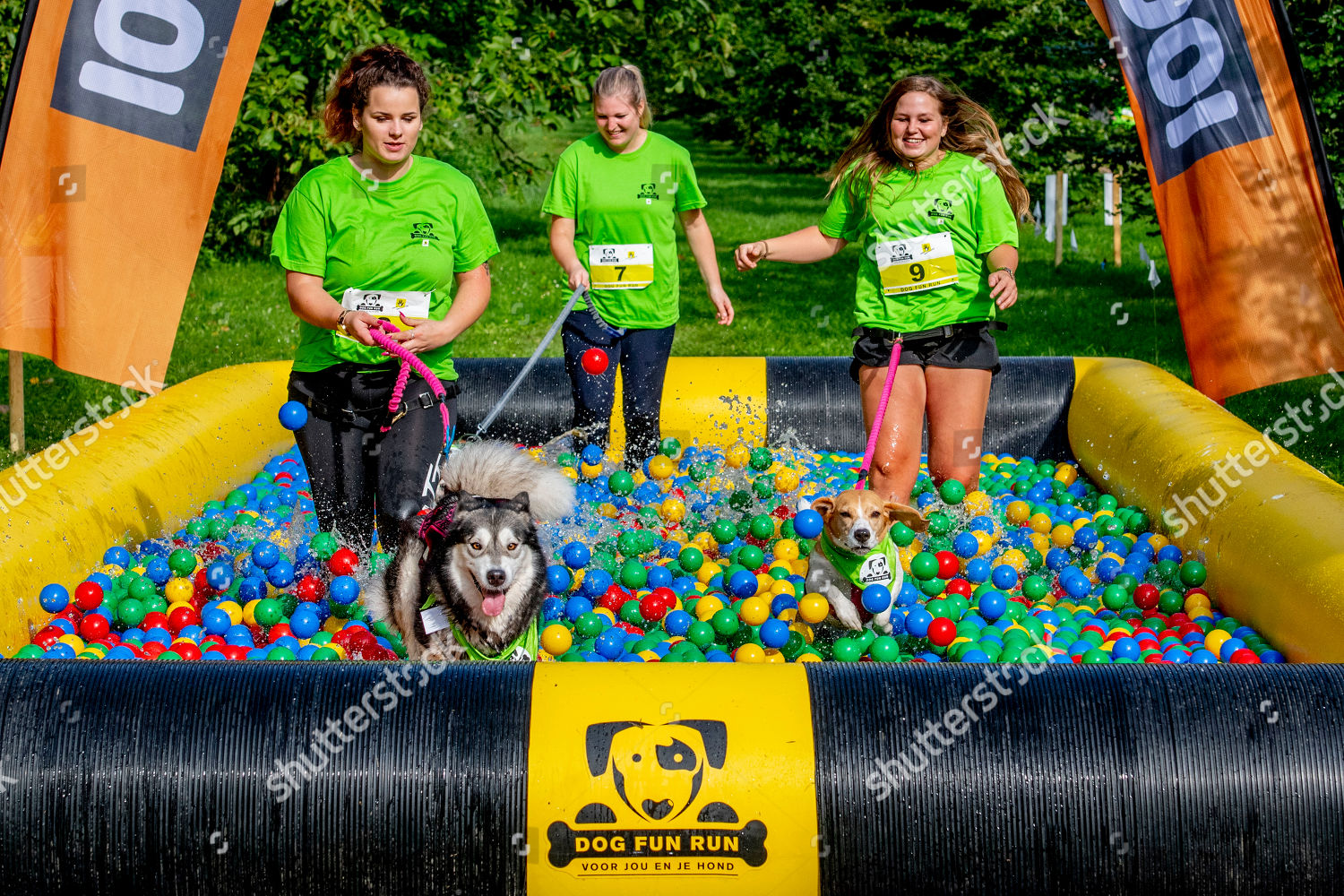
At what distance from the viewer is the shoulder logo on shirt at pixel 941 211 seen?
5.27m

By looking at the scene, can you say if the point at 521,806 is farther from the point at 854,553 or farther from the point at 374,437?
the point at 374,437

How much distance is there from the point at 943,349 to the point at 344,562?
2900 mm

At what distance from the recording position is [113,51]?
15.6 feet

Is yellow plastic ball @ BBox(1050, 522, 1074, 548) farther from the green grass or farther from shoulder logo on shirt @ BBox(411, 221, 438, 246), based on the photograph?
shoulder logo on shirt @ BBox(411, 221, 438, 246)

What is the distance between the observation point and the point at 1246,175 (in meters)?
4.44

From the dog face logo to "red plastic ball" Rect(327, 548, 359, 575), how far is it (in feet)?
8.27

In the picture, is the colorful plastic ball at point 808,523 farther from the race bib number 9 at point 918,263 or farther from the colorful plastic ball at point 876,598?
the race bib number 9 at point 918,263

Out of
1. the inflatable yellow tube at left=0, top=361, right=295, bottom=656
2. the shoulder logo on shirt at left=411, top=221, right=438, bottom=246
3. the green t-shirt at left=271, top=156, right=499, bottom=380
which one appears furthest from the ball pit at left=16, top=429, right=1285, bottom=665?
the shoulder logo on shirt at left=411, top=221, right=438, bottom=246

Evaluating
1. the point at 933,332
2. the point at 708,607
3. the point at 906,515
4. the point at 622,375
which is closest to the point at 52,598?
the point at 708,607

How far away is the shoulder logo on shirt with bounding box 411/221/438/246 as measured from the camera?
15.0 ft

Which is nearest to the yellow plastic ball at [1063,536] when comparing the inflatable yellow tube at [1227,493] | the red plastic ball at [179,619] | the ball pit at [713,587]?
the ball pit at [713,587]

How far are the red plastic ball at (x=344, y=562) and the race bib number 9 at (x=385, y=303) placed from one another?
115 centimetres

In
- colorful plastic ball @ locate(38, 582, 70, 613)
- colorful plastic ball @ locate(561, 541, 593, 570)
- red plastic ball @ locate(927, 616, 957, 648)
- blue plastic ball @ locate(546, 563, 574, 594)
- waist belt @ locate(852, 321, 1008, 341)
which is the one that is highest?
waist belt @ locate(852, 321, 1008, 341)

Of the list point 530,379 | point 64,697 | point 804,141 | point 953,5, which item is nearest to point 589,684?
point 64,697
